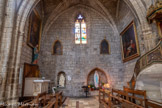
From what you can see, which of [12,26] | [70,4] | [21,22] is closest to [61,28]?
[70,4]

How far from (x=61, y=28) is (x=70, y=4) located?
2.86 meters

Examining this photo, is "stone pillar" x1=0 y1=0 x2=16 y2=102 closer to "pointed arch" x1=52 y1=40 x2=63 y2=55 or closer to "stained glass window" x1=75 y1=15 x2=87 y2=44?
"pointed arch" x1=52 y1=40 x2=63 y2=55

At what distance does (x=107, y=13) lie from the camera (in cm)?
1170

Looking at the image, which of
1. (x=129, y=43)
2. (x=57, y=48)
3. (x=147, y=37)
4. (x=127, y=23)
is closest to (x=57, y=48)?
(x=57, y=48)

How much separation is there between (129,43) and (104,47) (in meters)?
2.67

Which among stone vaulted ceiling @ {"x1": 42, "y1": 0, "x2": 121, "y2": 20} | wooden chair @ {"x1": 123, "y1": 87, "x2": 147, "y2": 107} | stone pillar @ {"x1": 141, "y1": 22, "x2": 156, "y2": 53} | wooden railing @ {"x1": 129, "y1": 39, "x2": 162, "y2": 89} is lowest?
wooden chair @ {"x1": 123, "y1": 87, "x2": 147, "y2": 107}

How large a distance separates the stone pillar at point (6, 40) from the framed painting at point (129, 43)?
8506 mm

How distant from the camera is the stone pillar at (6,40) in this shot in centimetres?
556

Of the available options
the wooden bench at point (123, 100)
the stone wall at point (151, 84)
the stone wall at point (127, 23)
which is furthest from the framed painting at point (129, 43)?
the wooden bench at point (123, 100)

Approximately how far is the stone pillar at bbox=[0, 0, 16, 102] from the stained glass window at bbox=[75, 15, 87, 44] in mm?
6320

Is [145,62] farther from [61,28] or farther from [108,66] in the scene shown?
[61,28]

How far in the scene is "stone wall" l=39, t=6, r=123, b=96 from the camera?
1044 centimetres

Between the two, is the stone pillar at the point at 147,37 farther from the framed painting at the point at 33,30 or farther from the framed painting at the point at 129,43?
the framed painting at the point at 33,30

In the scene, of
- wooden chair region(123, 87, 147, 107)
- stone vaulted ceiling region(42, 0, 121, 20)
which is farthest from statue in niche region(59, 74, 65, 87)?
stone vaulted ceiling region(42, 0, 121, 20)
